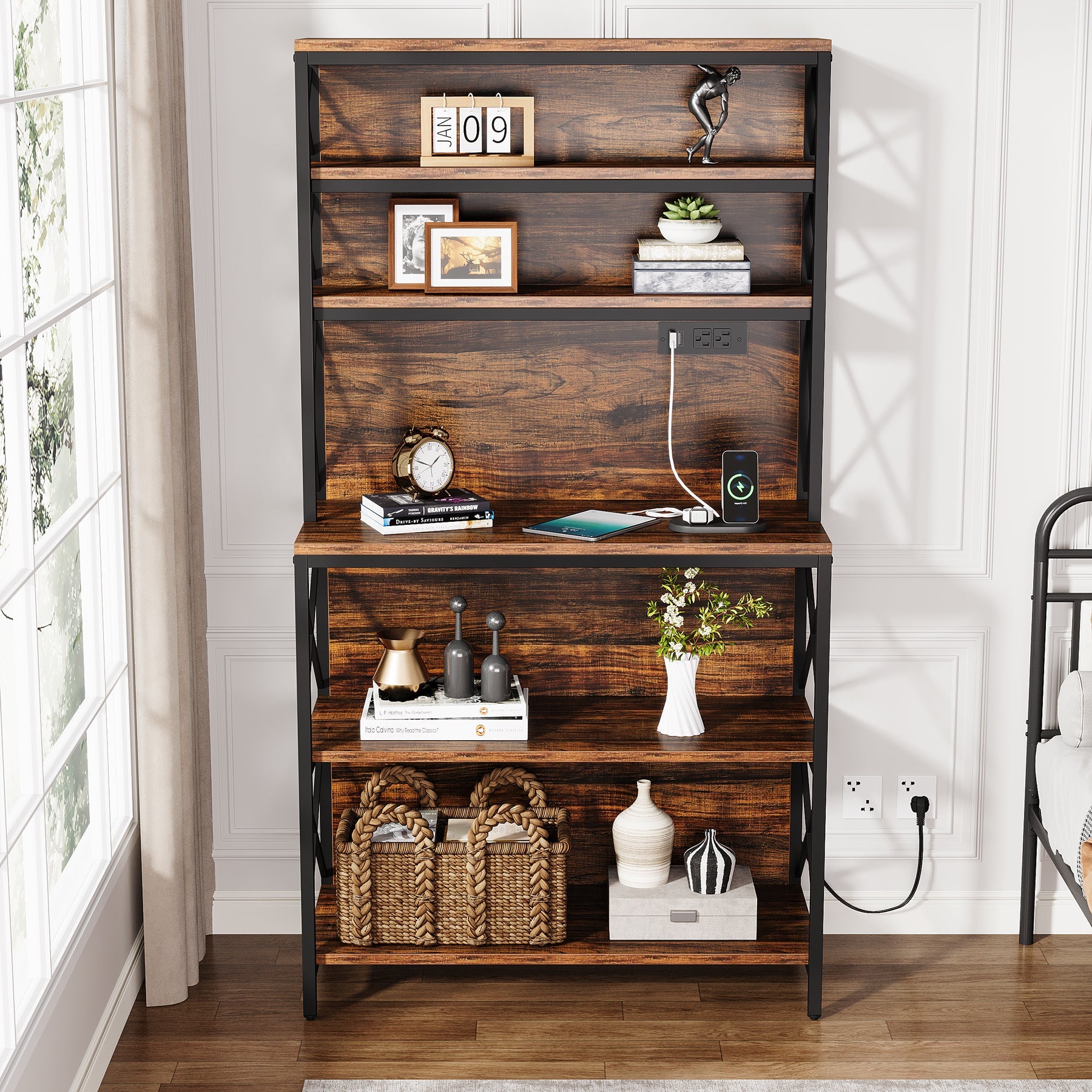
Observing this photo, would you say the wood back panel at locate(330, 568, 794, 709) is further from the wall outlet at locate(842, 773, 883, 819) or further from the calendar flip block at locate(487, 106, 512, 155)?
the calendar flip block at locate(487, 106, 512, 155)

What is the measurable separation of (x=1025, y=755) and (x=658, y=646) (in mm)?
953

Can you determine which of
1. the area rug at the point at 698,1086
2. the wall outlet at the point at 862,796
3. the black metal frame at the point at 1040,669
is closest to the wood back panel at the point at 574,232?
the black metal frame at the point at 1040,669

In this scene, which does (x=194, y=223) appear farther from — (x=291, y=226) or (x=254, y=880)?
(x=254, y=880)

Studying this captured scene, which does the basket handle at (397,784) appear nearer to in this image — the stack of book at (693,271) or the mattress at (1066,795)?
the stack of book at (693,271)

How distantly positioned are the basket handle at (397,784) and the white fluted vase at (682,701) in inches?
22.6

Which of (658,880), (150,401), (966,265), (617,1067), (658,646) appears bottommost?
(617,1067)

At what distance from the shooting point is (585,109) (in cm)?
293

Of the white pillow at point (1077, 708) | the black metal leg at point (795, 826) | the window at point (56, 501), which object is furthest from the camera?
the black metal leg at point (795, 826)

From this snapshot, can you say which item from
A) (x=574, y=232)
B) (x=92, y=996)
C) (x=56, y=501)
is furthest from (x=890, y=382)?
(x=92, y=996)

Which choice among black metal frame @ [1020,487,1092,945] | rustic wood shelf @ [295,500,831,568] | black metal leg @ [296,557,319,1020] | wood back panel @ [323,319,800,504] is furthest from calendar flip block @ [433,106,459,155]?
black metal frame @ [1020,487,1092,945]

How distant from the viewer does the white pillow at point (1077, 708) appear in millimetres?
2959

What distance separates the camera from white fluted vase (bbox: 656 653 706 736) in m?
2.91

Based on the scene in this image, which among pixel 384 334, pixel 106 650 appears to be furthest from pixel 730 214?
pixel 106 650

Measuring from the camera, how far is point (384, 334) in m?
3.02
